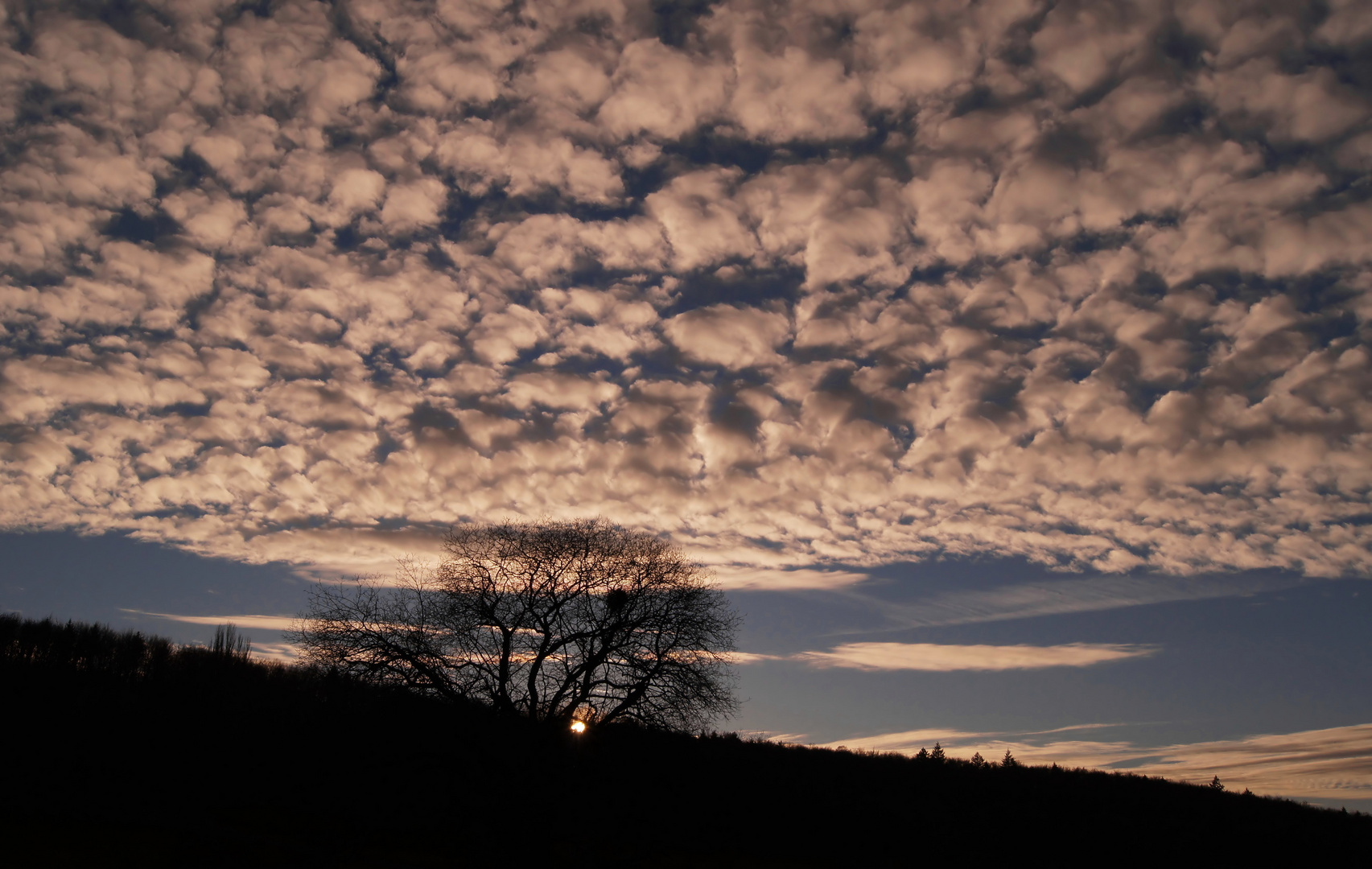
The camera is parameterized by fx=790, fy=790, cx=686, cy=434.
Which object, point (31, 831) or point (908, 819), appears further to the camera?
point (908, 819)

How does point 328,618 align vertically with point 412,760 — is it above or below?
above

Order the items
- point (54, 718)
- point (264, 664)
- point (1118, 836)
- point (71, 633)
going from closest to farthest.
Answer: point (1118, 836) → point (54, 718) → point (71, 633) → point (264, 664)

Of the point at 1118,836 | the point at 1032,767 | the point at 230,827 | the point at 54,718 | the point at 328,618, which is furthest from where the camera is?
the point at 54,718

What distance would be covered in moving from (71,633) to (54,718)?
38077 mm

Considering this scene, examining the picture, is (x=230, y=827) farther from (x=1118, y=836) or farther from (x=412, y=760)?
(x=1118, y=836)

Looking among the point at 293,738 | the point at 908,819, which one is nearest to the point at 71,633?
the point at 293,738

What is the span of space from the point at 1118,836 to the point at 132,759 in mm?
52430

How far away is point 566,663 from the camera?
29859 mm

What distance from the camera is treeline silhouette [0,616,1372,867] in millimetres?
28047

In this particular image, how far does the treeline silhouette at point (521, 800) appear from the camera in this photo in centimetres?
2805

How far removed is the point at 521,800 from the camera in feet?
90.0

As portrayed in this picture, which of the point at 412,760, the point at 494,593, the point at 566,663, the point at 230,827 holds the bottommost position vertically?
the point at 230,827

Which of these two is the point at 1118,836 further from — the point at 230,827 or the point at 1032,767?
the point at 230,827

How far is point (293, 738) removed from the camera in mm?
43562
